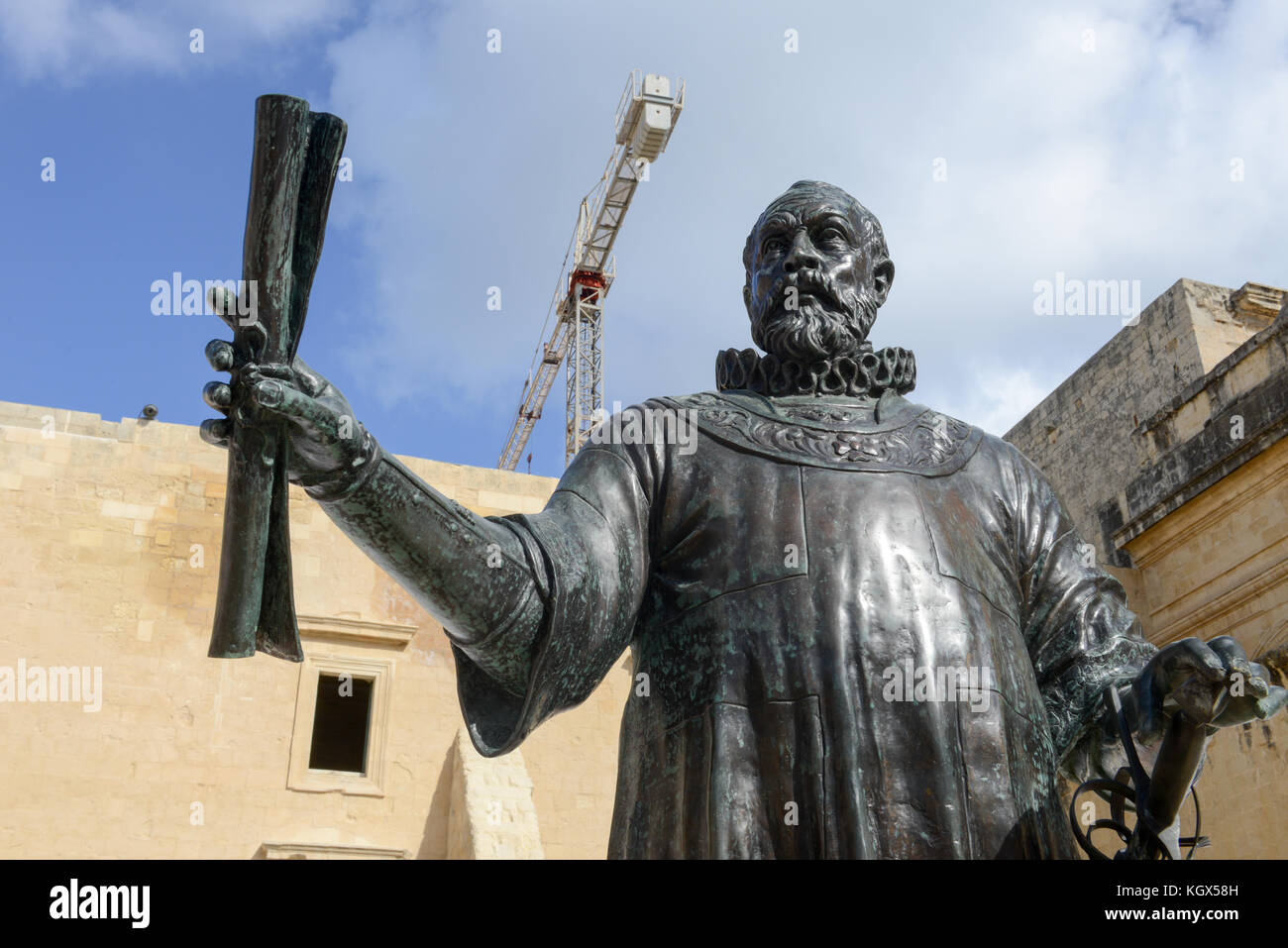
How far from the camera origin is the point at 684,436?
105 inches

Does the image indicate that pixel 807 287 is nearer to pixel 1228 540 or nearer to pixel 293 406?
pixel 293 406

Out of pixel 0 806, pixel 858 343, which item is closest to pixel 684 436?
pixel 858 343

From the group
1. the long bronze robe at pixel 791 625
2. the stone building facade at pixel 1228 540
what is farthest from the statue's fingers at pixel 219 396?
the stone building facade at pixel 1228 540

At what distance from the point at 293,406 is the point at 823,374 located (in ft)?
4.10

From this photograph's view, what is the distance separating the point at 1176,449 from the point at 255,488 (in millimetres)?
11923

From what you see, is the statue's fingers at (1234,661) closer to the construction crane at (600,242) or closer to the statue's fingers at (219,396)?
the statue's fingers at (219,396)

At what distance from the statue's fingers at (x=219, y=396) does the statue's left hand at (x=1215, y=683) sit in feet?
5.04

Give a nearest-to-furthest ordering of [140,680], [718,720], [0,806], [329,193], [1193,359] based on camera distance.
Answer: [329,193] → [718,720] → [0,806] → [140,680] → [1193,359]

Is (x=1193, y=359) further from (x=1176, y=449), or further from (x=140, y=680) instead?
(x=140, y=680)

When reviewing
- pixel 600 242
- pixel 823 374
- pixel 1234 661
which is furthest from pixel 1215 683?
pixel 600 242

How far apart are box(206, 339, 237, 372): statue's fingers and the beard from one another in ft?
4.04

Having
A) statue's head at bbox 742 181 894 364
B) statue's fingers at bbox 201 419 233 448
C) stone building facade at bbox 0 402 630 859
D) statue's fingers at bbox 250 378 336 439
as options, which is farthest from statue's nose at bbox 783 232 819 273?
stone building facade at bbox 0 402 630 859

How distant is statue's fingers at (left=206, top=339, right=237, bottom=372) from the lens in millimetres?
1957
